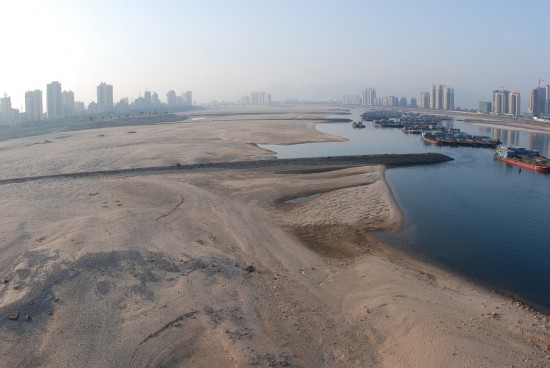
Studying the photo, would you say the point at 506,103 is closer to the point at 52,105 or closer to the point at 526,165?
the point at 526,165

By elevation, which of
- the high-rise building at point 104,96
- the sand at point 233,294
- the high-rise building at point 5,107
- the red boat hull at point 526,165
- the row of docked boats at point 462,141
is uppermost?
the high-rise building at point 104,96

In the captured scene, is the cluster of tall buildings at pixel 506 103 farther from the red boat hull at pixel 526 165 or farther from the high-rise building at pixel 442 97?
the red boat hull at pixel 526 165

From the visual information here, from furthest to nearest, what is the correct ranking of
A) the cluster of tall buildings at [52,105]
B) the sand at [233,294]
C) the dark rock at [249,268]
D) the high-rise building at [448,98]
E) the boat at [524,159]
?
the high-rise building at [448,98]
the cluster of tall buildings at [52,105]
the boat at [524,159]
the dark rock at [249,268]
the sand at [233,294]

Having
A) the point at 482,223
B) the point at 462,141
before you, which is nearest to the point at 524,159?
the point at 462,141

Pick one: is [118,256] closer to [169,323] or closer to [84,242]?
[84,242]

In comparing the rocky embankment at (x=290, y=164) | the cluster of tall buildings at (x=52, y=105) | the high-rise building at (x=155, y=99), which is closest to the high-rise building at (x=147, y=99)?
the high-rise building at (x=155, y=99)

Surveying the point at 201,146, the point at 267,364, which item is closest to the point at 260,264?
the point at 267,364
